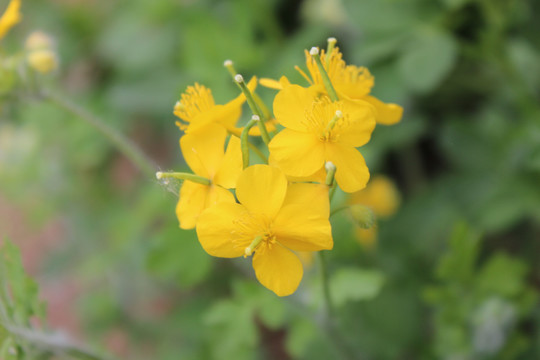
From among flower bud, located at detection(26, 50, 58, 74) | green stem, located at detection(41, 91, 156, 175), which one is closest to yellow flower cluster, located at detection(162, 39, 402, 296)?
green stem, located at detection(41, 91, 156, 175)

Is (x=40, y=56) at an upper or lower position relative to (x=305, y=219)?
upper

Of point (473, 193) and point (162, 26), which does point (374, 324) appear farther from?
point (162, 26)

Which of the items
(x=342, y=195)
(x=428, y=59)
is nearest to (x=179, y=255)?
(x=342, y=195)

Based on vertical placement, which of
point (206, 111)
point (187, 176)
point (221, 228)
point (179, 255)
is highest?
point (206, 111)

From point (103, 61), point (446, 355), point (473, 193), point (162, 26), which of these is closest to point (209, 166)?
point (446, 355)

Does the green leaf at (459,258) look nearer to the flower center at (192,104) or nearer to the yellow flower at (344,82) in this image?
the yellow flower at (344,82)

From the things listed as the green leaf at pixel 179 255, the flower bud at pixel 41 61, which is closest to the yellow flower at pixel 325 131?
the green leaf at pixel 179 255

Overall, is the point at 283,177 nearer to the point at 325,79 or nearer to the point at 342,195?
the point at 325,79

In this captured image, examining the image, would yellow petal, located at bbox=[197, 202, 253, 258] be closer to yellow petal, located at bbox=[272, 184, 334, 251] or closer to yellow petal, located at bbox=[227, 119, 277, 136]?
yellow petal, located at bbox=[272, 184, 334, 251]
